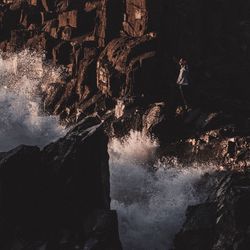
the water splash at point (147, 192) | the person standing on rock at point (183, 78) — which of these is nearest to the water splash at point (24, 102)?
the water splash at point (147, 192)

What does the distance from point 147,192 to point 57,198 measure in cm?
665

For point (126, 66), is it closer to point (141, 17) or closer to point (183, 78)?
point (141, 17)


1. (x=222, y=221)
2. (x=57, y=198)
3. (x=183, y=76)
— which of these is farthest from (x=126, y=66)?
(x=222, y=221)

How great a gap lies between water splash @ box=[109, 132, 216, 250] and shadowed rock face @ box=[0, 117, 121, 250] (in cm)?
218

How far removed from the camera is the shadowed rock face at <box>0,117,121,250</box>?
1416 centimetres

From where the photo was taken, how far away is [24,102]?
31703 mm

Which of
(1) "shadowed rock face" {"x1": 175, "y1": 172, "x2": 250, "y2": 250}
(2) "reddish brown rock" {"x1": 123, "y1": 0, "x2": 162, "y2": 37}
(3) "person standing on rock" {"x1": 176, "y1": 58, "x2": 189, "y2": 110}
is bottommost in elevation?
(1) "shadowed rock face" {"x1": 175, "y1": 172, "x2": 250, "y2": 250}

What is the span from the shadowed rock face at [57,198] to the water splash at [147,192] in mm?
2179

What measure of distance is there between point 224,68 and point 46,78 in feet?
34.6

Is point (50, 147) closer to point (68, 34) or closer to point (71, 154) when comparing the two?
point (71, 154)

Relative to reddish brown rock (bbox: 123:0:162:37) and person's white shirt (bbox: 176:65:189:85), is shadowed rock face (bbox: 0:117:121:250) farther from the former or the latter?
reddish brown rock (bbox: 123:0:162:37)

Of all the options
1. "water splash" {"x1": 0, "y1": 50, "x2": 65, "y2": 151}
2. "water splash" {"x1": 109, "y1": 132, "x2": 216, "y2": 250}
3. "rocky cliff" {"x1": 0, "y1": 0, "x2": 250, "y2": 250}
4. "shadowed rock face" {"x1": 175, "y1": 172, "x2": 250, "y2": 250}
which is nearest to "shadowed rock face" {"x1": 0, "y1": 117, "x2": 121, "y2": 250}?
"water splash" {"x1": 109, "y1": 132, "x2": 216, "y2": 250}

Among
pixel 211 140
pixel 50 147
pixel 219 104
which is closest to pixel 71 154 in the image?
pixel 50 147

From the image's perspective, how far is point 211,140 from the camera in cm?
2309
